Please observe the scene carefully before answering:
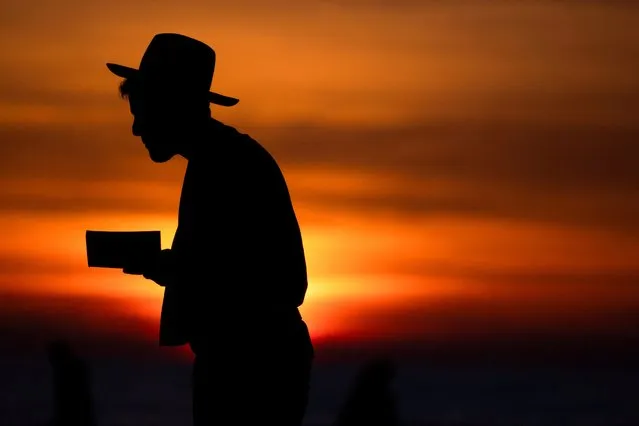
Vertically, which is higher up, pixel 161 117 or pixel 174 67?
pixel 174 67

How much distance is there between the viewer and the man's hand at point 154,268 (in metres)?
7.43

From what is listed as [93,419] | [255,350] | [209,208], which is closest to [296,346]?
[255,350]

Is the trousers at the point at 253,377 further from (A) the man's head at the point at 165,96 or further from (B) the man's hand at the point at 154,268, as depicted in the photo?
(A) the man's head at the point at 165,96

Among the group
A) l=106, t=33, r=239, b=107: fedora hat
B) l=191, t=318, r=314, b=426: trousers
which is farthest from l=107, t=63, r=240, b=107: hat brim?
l=191, t=318, r=314, b=426: trousers

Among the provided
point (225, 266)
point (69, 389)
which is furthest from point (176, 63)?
point (69, 389)

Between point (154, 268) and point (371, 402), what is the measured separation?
13.2 m

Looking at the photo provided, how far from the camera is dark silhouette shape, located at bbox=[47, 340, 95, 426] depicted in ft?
63.9

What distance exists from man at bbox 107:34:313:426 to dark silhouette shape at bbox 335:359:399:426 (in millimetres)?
12073

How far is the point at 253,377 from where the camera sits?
24.2ft

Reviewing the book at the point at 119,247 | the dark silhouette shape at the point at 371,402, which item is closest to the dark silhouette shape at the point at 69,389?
the dark silhouette shape at the point at 371,402

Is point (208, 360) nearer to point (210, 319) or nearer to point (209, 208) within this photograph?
point (210, 319)

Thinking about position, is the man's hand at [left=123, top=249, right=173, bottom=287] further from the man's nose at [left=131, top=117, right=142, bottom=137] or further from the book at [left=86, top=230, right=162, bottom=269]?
the man's nose at [left=131, top=117, right=142, bottom=137]

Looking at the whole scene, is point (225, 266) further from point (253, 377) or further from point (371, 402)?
point (371, 402)

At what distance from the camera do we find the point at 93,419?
1962 cm
